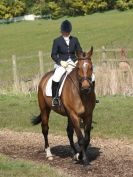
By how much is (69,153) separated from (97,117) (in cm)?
398

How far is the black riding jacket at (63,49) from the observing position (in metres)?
11.8

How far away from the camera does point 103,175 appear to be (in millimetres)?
9906

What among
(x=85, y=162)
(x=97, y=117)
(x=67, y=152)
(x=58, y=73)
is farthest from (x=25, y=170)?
(x=97, y=117)

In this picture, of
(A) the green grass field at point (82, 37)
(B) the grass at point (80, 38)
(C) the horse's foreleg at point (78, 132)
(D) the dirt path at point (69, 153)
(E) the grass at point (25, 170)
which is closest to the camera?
(E) the grass at point (25, 170)

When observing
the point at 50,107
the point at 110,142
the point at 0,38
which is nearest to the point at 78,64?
the point at 50,107

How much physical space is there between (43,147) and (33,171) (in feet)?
11.7

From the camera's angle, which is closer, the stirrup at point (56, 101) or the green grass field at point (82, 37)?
the stirrup at point (56, 101)

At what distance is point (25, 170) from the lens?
9.85m

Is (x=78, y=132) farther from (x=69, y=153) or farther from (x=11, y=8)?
(x=11, y=8)

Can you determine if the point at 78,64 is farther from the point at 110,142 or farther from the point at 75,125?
the point at 110,142

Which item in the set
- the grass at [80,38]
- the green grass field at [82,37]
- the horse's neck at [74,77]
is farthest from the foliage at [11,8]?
the horse's neck at [74,77]

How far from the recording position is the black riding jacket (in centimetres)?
1178

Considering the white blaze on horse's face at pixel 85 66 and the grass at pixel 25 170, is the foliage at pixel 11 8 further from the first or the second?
the grass at pixel 25 170

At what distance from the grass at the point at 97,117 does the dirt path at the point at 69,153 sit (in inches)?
24.9
